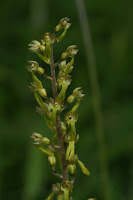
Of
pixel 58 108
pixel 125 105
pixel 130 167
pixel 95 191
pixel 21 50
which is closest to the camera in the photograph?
pixel 58 108

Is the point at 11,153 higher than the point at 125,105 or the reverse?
the reverse

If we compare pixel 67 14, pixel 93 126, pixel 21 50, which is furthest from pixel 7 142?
pixel 67 14

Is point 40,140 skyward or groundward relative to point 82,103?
groundward

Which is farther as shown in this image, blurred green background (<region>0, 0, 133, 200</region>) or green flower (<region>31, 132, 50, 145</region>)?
blurred green background (<region>0, 0, 133, 200</region>)

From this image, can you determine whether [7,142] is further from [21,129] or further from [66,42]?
[66,42]

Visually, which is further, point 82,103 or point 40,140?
point 82,103

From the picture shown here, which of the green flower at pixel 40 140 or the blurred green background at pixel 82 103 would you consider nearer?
the green flower at pixel 40 140

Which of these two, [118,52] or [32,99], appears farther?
[118,52]

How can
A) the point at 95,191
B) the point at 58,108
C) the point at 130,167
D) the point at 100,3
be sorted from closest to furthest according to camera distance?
1. the point at 58,108
2. the point at 95,191
3. the point at 130,167
4. the point at 100,3
